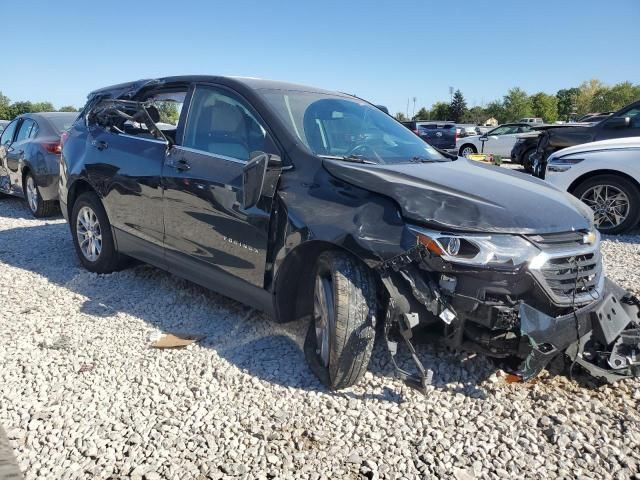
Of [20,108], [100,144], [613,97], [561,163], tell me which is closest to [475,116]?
[613,97]

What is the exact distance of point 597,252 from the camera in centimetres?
288

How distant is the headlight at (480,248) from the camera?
2.46 m

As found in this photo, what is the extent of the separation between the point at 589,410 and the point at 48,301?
402 centimetres

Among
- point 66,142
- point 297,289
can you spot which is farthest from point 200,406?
point 66,142

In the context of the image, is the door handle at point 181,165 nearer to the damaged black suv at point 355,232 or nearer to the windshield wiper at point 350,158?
the damaged black suv at point 355,232

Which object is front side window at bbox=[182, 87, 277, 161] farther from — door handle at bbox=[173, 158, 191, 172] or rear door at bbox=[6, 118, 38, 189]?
rear door at bbox=[6, 118, 38, 189]

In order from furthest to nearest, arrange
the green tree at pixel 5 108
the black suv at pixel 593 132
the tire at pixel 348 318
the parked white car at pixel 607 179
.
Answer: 1. the green tree at pixel 5 108
2. the black suv at pixel 593 132
3. the parked white car at pixel 607 179
4. the tire at pixel 348 318

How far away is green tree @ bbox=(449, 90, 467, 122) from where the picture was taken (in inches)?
2849

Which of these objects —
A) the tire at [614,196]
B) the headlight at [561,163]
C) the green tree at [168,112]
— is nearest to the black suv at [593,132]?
the headlight at [561,163]

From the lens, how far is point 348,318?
2.67m

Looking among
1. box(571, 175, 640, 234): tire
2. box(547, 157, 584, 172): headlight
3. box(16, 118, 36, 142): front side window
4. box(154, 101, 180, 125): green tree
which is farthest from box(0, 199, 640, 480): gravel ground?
box(16, 118, 36, 142): front side window

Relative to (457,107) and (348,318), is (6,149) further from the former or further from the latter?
(457,107)

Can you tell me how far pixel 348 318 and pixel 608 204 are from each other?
5.40 m

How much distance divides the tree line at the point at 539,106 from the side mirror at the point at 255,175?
72.4m
